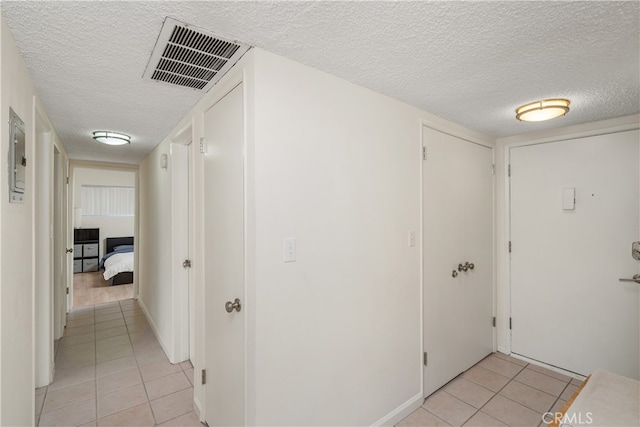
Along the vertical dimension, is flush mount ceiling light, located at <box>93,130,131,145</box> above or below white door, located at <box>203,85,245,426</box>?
above

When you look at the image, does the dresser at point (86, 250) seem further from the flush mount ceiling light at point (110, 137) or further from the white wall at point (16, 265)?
the white wall at point (16, 265)

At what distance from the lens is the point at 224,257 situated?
171 cm

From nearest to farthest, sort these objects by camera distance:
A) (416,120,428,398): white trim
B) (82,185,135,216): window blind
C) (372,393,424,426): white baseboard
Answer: (372,393,424,426): white baseboard, (416,120,428,398): white trim, (82,185,135,216): window blind

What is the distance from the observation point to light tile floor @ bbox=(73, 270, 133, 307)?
4.86 metres

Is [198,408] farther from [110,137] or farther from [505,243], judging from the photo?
[505,243]

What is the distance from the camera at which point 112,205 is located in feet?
25.6

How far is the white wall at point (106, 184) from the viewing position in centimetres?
726

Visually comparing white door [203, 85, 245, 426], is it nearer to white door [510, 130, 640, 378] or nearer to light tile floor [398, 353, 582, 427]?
light tile floor [398, 353, 582, 427]

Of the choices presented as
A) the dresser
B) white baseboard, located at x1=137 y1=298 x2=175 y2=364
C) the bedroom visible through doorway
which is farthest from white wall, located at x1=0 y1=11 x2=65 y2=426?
the dresser

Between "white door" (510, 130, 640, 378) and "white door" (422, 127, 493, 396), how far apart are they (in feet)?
0.96

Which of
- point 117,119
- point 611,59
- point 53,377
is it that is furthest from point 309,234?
point 53,377

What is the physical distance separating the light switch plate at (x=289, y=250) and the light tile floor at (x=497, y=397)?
1.46m

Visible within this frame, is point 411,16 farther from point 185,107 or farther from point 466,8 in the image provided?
point 185,107

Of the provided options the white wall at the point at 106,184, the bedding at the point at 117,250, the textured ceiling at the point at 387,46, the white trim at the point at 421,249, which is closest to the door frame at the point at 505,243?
the textured ceiling at the point at 387,46
